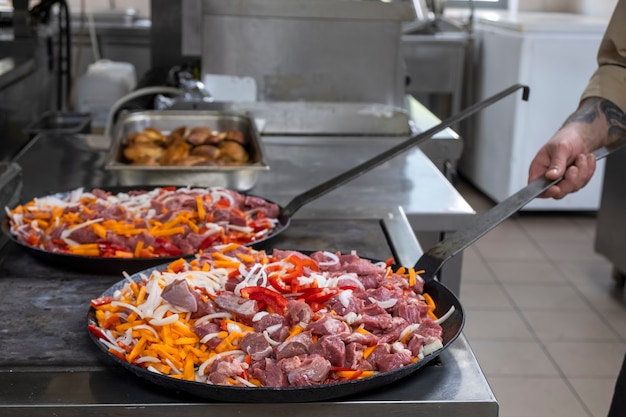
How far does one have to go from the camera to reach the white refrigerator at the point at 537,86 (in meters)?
4.80

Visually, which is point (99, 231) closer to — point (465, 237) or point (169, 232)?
point (169, 232)

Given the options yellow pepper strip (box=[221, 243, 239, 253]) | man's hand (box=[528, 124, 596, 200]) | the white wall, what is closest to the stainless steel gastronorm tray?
yellow pepper strip (box=[221, 243, 239, 253])

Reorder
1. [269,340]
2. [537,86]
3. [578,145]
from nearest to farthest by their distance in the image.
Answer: [269,340]
[578,145]
[537,86]

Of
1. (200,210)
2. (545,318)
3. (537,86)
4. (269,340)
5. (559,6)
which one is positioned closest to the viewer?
(269,340)

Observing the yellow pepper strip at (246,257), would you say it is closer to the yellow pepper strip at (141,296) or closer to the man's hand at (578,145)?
the yellow pepper strip at (141,296)

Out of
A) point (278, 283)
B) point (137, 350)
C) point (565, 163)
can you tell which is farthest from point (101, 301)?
point (565, 163)

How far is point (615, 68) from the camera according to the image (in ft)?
6.37

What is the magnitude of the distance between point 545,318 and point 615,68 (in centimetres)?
183

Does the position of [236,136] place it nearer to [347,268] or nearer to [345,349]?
[347,268]

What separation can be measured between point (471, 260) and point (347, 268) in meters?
3.12

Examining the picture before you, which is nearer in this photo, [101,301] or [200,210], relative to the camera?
[101,301]

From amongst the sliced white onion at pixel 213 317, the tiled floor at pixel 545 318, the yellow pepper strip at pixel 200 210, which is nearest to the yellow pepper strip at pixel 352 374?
the sliced white onion at pixel 213 317

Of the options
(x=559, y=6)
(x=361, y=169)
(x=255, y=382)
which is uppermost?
(x=559, y=6)

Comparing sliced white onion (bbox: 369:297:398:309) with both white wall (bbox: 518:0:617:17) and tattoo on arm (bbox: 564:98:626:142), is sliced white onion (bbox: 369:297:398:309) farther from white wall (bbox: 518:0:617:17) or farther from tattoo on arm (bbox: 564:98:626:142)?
white wall (bbox: 518:0:617:17)
